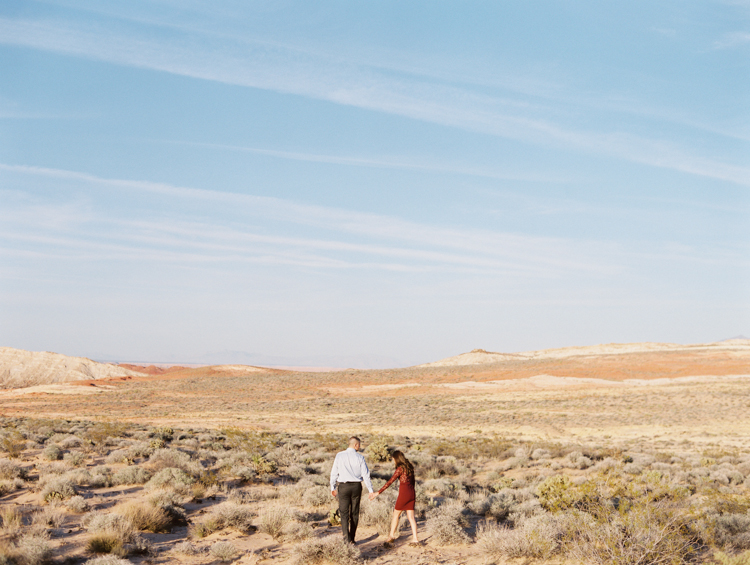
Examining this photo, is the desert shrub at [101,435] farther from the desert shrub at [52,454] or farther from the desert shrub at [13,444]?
the desert shrub at [13,444]

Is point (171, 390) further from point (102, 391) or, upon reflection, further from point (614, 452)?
point (614, 452)

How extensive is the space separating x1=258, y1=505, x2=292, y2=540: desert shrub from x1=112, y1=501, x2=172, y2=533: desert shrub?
1723 mm

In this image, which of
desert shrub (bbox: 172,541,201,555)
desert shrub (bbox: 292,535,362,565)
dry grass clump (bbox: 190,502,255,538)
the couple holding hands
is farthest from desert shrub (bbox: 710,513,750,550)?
desert shrub (bbox: 172,541,201,555)

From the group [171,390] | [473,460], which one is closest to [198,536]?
[473,460]

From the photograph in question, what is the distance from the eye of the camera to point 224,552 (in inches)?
309

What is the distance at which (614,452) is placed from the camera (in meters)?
18.7

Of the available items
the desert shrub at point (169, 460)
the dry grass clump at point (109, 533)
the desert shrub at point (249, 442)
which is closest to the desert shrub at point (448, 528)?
the dry grass clump at point (109, 533)

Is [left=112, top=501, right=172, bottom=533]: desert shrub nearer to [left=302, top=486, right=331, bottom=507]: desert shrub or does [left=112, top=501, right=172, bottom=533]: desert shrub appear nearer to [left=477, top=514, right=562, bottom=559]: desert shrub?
[left=302, top=486, right=331, bottom=507]: desert shrub

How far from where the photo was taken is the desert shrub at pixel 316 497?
11.0 m

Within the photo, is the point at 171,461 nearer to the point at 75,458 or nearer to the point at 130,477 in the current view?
the point at 130,477

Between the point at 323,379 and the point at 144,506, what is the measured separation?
6199 cm

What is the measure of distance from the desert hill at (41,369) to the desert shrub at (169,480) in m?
81.4

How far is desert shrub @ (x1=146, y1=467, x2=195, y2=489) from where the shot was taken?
11680mm

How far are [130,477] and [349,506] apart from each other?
6.77 m
